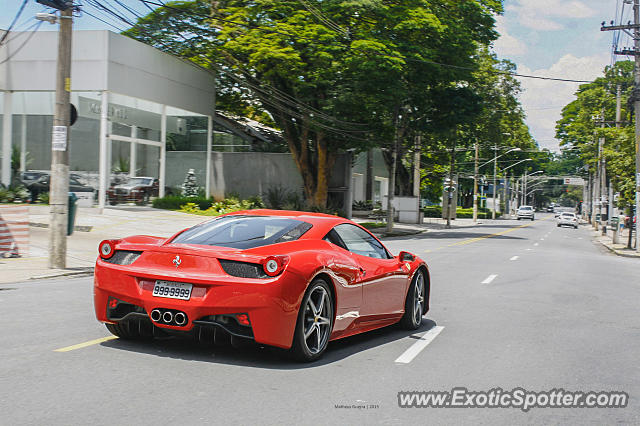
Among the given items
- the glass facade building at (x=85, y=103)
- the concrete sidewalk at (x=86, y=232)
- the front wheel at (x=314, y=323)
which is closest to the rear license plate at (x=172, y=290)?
the front wheel at (x=314, y=323)

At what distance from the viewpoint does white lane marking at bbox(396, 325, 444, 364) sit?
262 inches

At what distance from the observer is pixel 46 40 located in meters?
28.9

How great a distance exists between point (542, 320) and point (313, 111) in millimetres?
26716

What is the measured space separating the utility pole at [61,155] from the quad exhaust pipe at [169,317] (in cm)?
803

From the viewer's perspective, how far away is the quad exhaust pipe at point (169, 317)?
5.76 meters

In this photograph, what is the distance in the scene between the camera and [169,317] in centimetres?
580

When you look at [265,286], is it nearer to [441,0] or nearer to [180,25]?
[441,0]

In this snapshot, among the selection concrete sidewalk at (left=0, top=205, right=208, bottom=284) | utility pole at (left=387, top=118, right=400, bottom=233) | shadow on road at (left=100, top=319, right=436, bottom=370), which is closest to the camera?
shadow on road at (left=100, top=319, right=436, bottom=370)

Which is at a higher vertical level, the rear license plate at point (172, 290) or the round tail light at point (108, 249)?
the round tail light at point (108, 249)

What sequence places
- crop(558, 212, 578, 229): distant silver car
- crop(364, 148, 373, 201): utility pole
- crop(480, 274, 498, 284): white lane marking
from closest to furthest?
1. crop(480, 274, 498, 284): white lane marking
2. crop(364, 148, 373, 201): utility pole
3. crop(558, 212, 578, 229): distant silver car

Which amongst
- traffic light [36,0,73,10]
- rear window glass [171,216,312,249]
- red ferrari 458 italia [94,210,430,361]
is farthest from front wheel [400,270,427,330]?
traffic light [36,0,73,10]

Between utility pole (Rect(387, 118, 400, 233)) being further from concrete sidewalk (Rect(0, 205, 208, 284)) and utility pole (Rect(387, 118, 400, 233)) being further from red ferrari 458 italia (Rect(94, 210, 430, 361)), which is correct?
red ferrari 458 italia (Rect(94, 210, 430, 361))

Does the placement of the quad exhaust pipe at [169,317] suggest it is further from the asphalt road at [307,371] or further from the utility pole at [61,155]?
the utility pole at [61,155]

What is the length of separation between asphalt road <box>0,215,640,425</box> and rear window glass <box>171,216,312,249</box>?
102 centimetres
